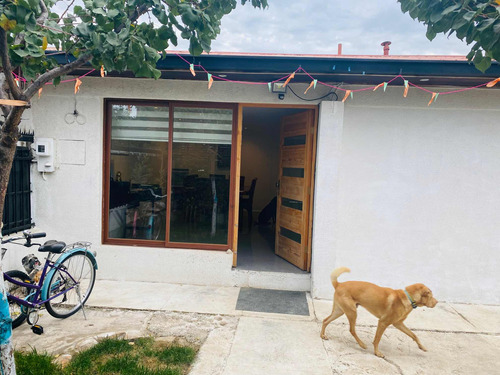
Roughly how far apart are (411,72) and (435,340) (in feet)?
10.3

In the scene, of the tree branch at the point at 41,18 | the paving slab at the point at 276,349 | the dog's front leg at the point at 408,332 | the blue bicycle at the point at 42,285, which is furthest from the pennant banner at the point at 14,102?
the dog's front leg at the point at 408,332

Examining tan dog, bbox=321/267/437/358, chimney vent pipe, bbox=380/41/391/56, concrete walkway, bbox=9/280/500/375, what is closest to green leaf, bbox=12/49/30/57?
concrete walkway, bbox=9/280/500/375

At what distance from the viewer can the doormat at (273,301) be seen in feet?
14.0

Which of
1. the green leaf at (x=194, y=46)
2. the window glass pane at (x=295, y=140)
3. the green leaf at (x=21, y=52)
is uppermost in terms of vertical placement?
the green leaf at (x=194, y=46)

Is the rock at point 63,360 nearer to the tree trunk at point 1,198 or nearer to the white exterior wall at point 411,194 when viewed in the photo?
the tree trunk at point 1,198

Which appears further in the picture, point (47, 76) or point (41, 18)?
point (41, 18)

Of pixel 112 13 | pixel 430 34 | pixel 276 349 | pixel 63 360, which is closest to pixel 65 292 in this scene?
pixel 63 360

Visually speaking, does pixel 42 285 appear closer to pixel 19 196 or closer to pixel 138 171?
pixel 19 196

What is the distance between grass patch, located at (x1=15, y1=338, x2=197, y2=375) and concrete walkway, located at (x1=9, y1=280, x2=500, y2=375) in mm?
143

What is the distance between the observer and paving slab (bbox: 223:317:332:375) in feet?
9.87

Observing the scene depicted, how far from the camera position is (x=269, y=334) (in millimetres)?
3643

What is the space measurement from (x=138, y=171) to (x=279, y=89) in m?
2.52

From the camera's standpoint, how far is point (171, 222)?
5.28 m

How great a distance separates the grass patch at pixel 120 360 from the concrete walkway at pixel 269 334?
0.47 ft
